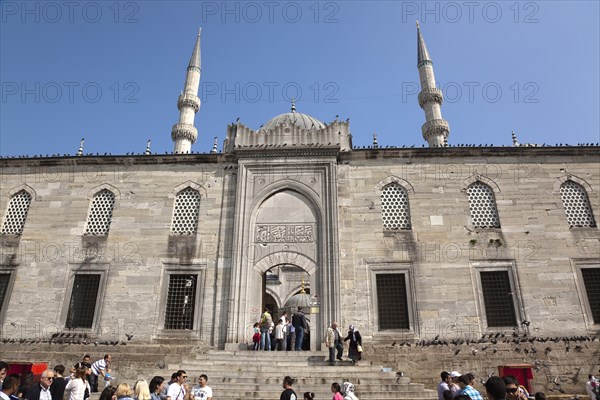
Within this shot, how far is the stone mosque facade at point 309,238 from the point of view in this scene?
40.5 feet

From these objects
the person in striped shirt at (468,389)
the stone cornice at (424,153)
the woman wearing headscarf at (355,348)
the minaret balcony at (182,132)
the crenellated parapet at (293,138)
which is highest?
the minaret balcony at (182,132)

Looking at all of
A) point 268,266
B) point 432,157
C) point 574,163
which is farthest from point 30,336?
point 574,163

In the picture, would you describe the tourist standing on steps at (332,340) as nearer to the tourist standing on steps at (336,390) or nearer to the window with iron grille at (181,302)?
the tourist standing on steps at (336,390)

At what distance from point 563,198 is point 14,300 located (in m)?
17.8

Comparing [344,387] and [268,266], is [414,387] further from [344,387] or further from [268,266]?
[268,266]

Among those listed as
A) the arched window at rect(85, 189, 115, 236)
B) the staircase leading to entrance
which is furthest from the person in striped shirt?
the arched window at rect(85, 189, 115, 236)

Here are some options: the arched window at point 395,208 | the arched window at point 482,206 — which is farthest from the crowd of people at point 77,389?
the arched window at point 482,206

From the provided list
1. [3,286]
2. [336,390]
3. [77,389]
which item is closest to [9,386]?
[77,389]

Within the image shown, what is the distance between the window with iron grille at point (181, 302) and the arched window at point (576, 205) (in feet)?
39.7

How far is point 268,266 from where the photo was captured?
42.5 feet

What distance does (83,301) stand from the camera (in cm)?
1314

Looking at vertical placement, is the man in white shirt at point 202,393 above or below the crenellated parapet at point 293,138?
below

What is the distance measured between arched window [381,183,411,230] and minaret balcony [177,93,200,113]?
1772 centimetres

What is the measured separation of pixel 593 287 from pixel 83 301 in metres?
15.5
